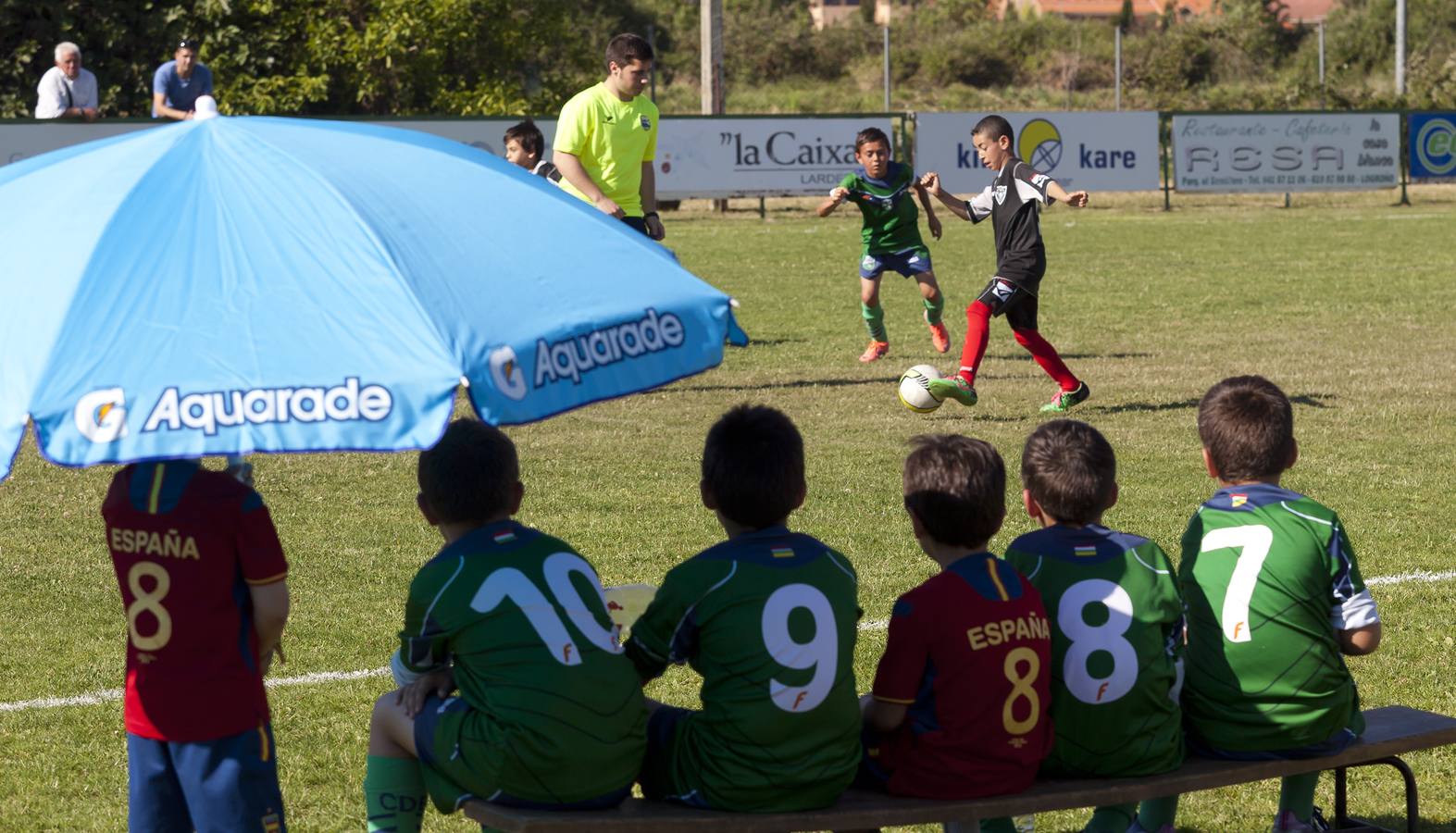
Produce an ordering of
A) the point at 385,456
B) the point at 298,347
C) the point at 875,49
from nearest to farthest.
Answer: the point at 298,347 → the point at 385,456 → the point at 875,49

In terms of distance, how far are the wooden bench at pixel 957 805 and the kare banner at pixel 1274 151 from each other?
26.8 m

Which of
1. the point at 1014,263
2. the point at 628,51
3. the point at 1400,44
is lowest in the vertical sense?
the point at 1014,263

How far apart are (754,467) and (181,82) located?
52.7 feet

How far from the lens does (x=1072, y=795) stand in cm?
392

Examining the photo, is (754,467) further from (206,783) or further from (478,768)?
(206,783)

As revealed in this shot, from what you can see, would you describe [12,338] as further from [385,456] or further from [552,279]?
[385,456]

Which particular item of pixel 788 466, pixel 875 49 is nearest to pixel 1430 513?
pixel 788 466

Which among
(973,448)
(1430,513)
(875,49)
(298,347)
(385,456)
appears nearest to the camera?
(298,347)

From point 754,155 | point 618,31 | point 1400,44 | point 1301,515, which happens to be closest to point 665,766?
point 1301,515

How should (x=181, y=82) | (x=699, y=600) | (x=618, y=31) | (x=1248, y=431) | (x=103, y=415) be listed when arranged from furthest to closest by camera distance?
(x=618, y=31) < (x=181, y=82) < (x=1248, y=431) < (x=699, y=600) < (x=103, y=415)

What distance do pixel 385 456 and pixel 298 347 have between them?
6.71 m

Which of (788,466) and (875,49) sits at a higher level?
(875,49)

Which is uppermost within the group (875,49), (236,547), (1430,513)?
(875,49)

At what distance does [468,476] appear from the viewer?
387 cm
